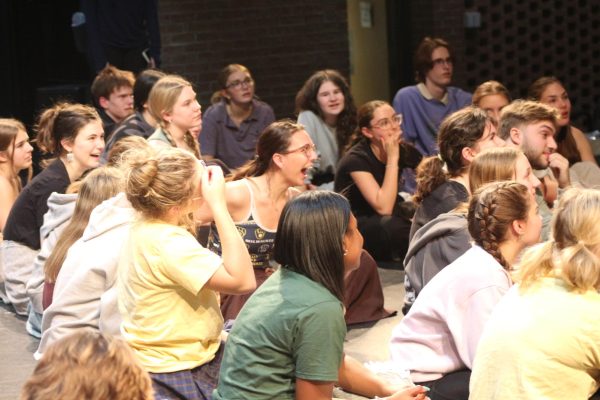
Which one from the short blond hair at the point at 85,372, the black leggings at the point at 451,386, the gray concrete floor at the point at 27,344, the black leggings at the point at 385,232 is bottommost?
the gray concrete floor at the point at 27,344

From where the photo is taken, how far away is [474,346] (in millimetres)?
3283

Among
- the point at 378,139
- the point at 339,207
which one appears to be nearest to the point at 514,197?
the point at 339,207

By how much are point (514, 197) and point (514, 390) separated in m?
0.68

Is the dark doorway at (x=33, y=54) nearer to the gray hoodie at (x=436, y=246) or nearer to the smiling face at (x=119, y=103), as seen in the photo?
the smiling face at (x=119, y=103)

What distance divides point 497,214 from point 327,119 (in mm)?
3566

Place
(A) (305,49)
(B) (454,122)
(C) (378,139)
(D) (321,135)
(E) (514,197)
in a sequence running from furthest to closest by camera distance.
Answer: (A) (305,49) → (D) (321,135) → (C) (378,139) → (B) (454,122) → (E) (514,197)

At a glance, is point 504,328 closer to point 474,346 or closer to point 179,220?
point 474,346

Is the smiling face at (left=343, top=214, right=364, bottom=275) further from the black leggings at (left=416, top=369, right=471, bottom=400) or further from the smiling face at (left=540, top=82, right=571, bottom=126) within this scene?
the smiling face at (left=540, top=82, right=571, bottom=126)

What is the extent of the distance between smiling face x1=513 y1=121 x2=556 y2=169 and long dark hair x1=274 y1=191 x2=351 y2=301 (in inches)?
97.2

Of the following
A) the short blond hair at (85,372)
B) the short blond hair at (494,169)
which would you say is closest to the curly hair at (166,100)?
the short blond hair at (494,169)

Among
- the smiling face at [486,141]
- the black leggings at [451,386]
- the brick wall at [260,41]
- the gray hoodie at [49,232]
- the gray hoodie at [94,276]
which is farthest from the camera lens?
the brick wall at [260,41]

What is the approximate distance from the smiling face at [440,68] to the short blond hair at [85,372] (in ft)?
17.6

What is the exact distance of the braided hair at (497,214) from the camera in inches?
128

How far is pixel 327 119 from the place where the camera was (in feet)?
22.2
